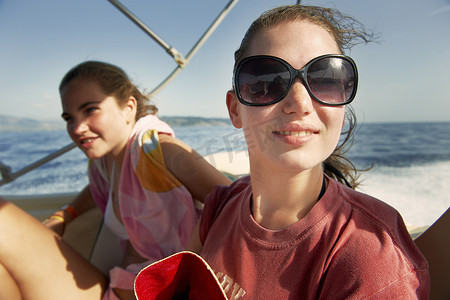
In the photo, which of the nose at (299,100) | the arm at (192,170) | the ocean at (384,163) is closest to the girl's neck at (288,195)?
the nose at (299,100)

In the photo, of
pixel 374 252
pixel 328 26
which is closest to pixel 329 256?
pixel 374 252

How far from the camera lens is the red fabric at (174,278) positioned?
60 centimetres

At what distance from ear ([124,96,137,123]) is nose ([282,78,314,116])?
94 centimetres

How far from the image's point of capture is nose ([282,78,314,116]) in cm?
53

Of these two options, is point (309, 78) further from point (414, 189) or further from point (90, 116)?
point (414, 189)

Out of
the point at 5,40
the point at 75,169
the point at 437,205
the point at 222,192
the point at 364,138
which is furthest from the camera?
the point at 5,40

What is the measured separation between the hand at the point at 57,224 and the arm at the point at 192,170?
2.60 ft

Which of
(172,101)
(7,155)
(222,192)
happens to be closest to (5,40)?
(7,155)

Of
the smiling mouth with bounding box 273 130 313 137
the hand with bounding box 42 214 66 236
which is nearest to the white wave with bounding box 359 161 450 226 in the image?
the hand with bounding box 42 214 66 236

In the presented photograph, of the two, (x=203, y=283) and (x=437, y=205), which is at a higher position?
(x=203, y=283)

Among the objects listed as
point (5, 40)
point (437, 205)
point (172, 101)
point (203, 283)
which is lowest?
point (437, 205)

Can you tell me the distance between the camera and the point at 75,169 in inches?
244

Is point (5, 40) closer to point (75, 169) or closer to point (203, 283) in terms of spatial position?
point (75, 169)

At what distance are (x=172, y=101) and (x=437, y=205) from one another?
21.8 ft
